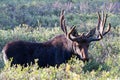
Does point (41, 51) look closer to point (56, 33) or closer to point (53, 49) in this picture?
point (53, 49)

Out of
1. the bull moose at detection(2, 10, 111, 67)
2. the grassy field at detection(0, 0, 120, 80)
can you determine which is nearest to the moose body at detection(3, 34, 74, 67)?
the bull moose at detection(2, 10, 111, 67)

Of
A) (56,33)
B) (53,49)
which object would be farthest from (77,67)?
(56,33)

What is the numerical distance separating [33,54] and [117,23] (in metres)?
9.40

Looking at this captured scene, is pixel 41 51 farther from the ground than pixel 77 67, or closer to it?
closer to it

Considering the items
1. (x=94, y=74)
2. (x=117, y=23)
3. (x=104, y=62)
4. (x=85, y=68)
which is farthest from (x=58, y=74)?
(x=117, y=23)

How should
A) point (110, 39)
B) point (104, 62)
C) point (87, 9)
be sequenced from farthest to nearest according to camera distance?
point (87, 9), point (110, 39), point (104, 62)

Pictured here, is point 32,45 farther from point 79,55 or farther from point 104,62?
point 104,62

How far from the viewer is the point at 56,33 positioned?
14.6m

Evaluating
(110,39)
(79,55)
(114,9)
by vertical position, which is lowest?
(114,9)

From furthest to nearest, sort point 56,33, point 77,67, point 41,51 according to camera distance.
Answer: point 56,33 → point 41,51 → point 77,67

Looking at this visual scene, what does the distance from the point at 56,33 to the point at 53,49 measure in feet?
13.3

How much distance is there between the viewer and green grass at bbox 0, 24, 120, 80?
25.1 ft

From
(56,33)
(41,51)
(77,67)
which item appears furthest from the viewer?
(56,33)

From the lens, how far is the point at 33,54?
10.5 m
